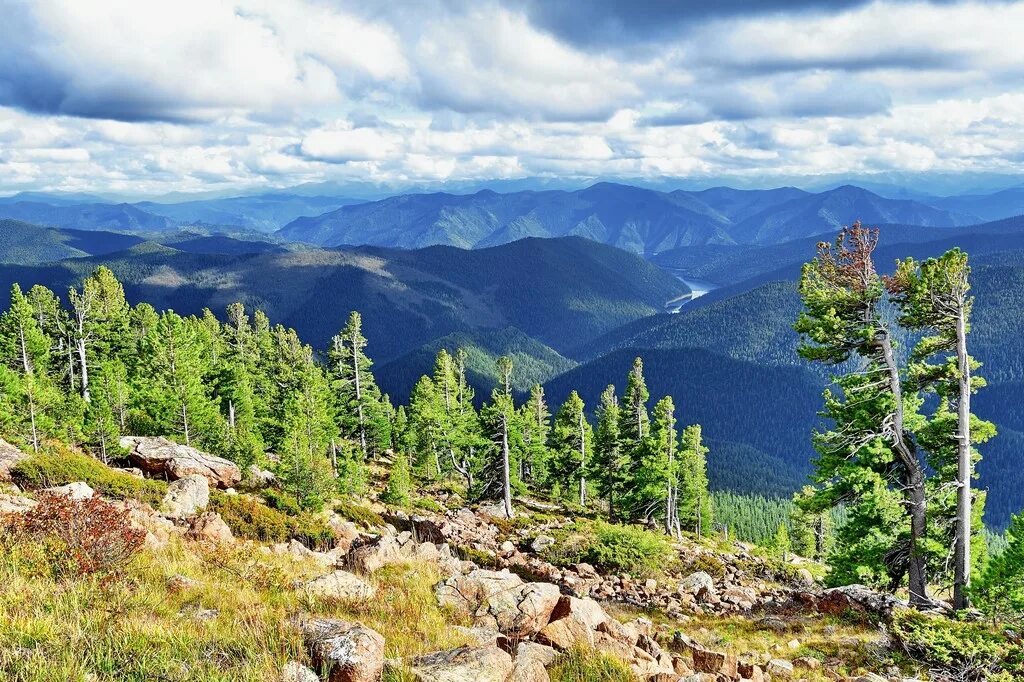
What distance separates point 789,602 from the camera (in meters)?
20.7

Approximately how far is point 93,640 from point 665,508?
2099 inches

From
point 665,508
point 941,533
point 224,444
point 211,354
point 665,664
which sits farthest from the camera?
point 211,354

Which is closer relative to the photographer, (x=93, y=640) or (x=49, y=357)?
(x=93, y=640)

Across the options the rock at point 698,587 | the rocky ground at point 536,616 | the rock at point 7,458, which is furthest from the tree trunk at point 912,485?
the rock at point 7,458

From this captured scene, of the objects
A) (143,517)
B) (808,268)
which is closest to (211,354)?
(143,517)

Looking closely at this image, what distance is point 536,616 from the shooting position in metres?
10.7

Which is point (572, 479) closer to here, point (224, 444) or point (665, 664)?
point (224, 444)

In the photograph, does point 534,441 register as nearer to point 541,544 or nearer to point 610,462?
point 610,462

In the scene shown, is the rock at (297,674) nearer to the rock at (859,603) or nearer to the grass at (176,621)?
the grass at (176,621)

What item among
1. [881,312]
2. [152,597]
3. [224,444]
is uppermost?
[881,312]

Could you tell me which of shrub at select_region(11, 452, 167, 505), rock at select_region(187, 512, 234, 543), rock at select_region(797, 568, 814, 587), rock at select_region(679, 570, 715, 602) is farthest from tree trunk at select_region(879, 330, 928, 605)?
shrub at select_region(11, 452, 167, 505)

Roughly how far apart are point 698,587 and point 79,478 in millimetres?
25275

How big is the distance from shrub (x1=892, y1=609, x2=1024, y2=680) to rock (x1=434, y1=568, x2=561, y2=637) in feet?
25.8

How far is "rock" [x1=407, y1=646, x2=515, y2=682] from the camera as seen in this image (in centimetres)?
706
